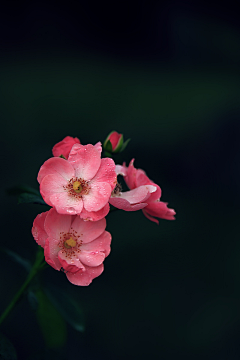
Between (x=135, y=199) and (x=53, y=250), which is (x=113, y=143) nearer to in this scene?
(x=135, y=199)

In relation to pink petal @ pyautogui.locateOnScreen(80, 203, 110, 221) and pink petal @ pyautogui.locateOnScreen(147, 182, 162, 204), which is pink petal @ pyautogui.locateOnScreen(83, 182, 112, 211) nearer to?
pink petal @ pyautogui.locateOnScreen(80, 203, 110, 221)

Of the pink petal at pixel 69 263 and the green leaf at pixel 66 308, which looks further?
the green leaf at pixel 66 308

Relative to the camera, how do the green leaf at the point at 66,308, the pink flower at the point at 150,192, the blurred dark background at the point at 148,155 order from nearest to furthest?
the pink flower at the point at 150,192
the green leaf at the point at 66,308
the blurred dark background at the point at 148,155

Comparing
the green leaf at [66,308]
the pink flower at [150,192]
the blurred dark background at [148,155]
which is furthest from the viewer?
the blurred dark background at [148,155]

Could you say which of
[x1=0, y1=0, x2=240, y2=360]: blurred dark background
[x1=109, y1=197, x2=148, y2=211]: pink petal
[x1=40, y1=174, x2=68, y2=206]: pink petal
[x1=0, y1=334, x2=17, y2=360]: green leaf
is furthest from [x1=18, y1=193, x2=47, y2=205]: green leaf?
[x1=0, y1=0, x2=240, y2=360]: blurred dark background

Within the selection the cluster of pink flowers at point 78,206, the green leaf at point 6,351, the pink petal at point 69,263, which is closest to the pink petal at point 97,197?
the cluster of pink flowers at point 78,206

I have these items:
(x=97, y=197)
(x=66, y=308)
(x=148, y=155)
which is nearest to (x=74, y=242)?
(x=97, y=197)

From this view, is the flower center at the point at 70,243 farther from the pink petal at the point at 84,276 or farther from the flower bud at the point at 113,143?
the flower bud at the point at 113,143
